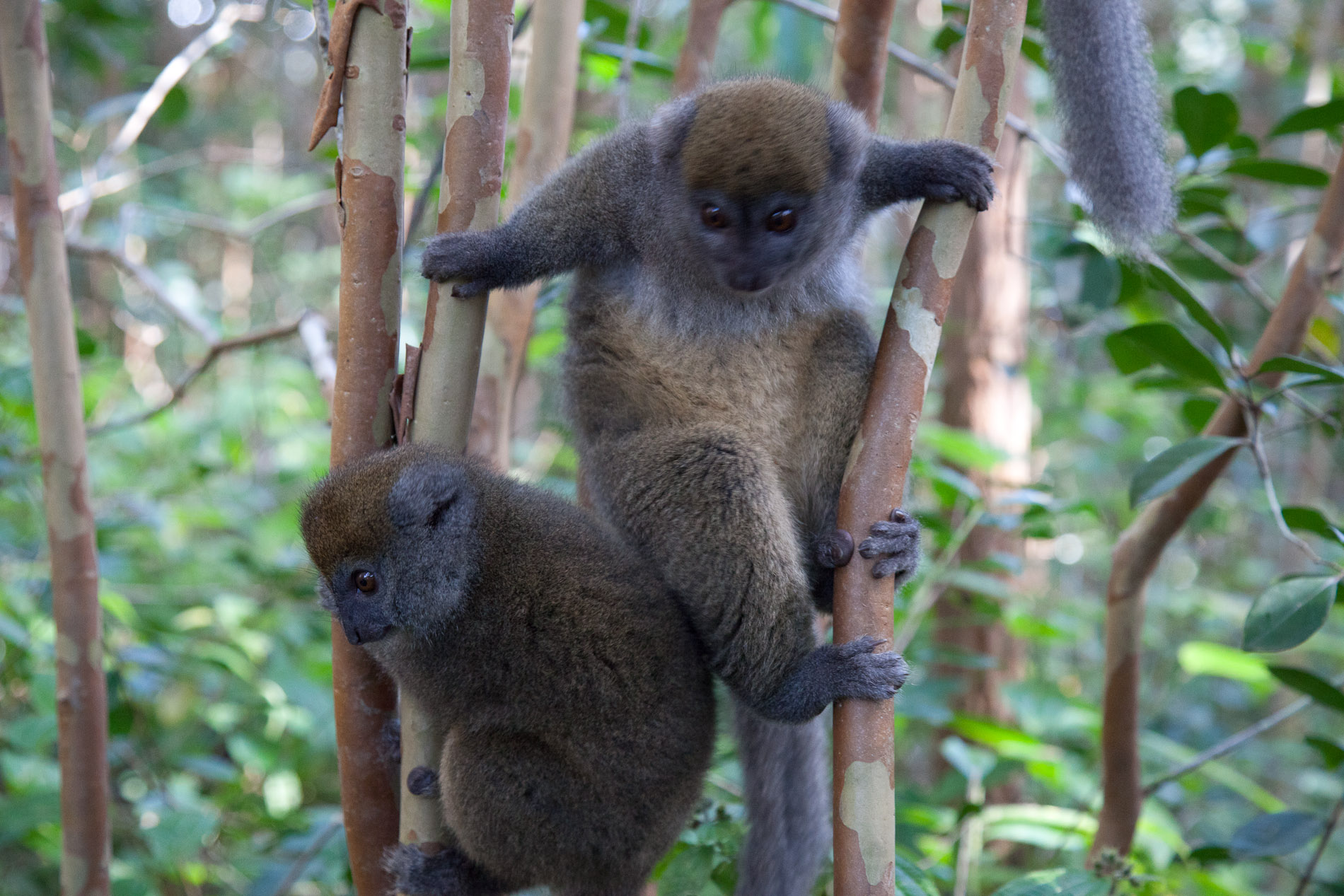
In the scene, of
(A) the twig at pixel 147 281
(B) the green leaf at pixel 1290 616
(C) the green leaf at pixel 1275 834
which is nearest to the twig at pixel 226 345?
(A) the twig at pixel 147 281

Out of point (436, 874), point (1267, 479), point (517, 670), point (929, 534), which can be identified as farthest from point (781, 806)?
point (929, 534)

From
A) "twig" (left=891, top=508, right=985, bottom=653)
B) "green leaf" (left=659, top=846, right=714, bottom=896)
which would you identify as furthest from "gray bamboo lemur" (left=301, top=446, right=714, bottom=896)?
"twig" (left=891, top=508, right=985, bottom=653)

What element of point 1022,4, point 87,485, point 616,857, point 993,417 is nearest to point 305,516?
point 87,485

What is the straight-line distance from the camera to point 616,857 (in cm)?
293

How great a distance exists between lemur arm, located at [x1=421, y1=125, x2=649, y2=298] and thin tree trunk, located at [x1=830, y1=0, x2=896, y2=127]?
929 mm

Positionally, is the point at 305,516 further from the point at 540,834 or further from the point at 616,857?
the point at 616,857

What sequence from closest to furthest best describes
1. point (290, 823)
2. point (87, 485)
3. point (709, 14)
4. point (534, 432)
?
point (87, 485) < point (709, 14) < point (290, 823) < point (534, 432)

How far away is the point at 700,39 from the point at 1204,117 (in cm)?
204

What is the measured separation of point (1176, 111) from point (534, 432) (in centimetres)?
729

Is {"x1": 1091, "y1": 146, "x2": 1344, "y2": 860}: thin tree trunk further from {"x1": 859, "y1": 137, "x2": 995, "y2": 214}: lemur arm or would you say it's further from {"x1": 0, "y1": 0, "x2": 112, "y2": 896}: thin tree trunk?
{"x1": 0, "y1": 0, "x2": 112, "y2": 896}: thin tree trunk

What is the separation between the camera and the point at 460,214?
2.75 metres

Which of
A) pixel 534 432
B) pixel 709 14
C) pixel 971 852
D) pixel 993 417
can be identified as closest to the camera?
pixel 971 852

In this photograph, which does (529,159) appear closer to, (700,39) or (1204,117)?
(700,39)

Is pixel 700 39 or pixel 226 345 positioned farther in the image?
pixel 700 39
